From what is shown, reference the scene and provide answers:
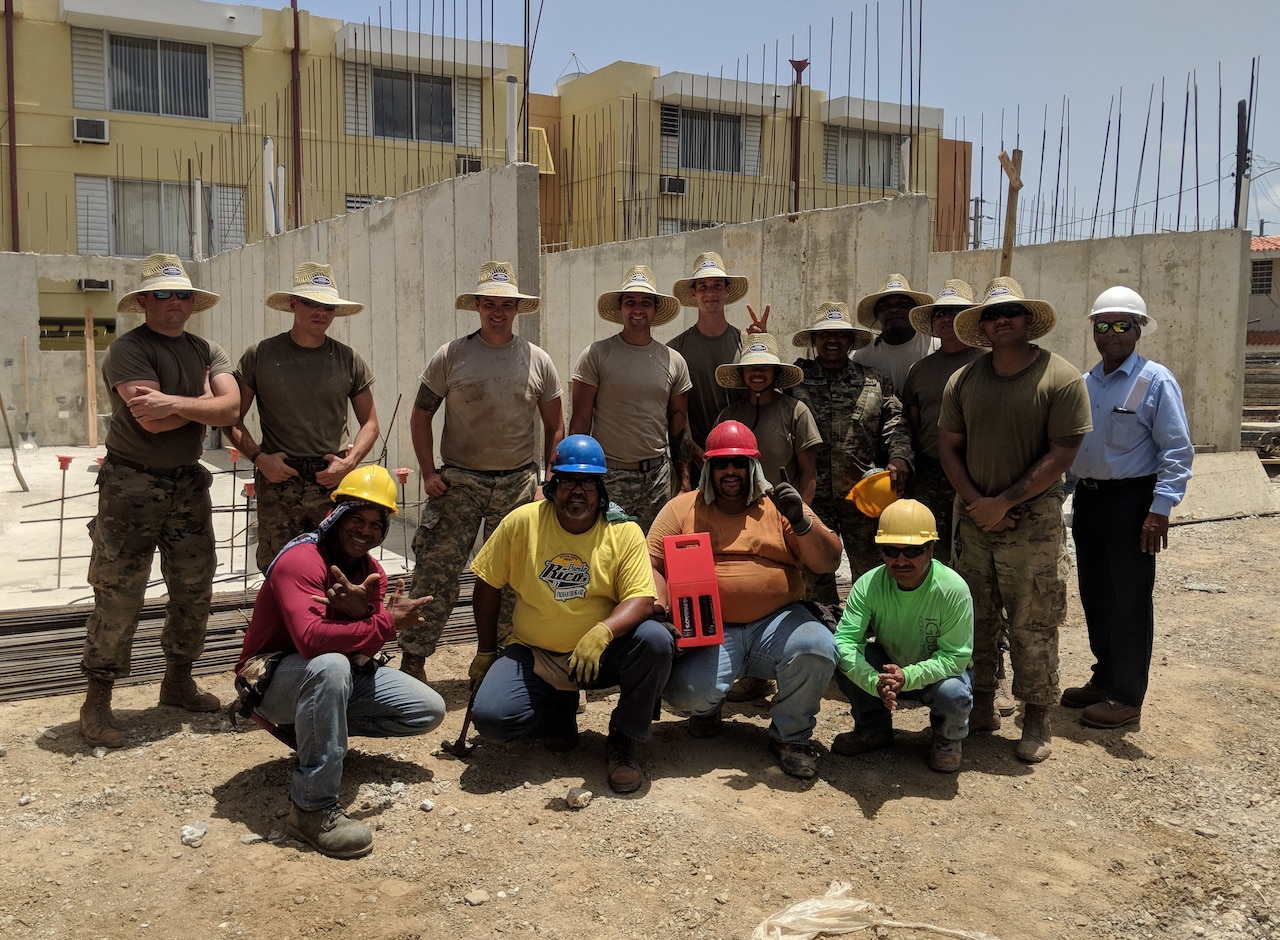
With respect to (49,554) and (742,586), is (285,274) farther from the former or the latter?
(742,586)

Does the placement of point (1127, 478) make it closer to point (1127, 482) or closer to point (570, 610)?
point (1127, 482)

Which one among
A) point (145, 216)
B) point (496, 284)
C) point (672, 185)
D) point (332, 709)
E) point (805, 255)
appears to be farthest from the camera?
point (672, 185)

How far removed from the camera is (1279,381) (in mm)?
17250

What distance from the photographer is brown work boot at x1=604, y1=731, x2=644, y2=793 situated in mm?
4043

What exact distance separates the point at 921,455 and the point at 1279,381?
14.9m

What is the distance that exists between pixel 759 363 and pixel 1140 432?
1.72 m

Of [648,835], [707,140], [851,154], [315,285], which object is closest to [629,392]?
[315,285]

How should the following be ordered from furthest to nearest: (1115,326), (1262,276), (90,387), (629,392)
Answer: (1262,276) → (90,387) → (629,392) → (1115,326)

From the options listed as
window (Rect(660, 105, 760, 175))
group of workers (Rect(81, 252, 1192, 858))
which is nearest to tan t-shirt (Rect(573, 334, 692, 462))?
group of workers (Rect(81, 252, 1192, 858))

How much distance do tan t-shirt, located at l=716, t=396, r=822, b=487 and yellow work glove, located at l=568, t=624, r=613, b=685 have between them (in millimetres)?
1378

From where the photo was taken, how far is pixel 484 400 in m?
5.20

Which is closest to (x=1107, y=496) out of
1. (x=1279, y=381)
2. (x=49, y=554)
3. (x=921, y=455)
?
(x=921, y=455)

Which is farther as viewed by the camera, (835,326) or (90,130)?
(90,130)

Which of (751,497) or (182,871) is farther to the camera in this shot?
(751,497)
